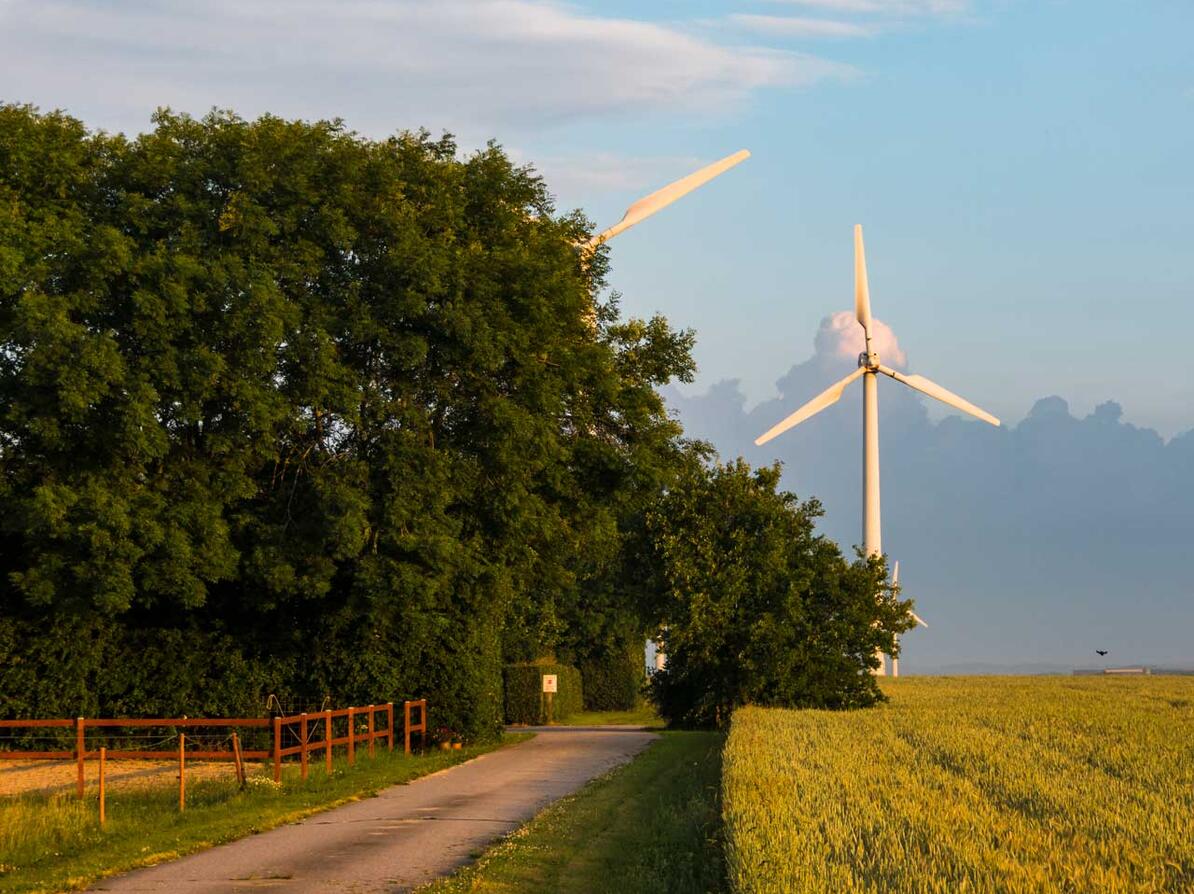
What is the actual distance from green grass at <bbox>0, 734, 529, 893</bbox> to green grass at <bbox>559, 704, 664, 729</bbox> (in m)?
38.8

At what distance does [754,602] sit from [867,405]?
2104 centimetres

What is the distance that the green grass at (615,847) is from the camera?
1705 centimetres

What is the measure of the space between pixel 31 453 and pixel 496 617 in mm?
14230

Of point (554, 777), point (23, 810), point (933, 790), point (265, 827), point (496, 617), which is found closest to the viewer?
point (933, 790)

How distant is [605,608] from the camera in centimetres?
8662

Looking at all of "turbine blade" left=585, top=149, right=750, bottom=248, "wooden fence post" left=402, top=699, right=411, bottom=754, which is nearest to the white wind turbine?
"turbine blade" left=585, top=149, right=750, bottom=248

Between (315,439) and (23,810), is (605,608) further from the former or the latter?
(23,810)

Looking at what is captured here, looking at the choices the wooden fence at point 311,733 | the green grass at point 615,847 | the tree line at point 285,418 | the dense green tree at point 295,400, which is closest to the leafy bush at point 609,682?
the tree line at point 285,418

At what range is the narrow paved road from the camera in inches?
712

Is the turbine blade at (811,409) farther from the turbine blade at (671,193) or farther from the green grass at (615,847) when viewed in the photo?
the green grass at (615,847)

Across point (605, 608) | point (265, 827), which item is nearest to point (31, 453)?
point (265, 827)

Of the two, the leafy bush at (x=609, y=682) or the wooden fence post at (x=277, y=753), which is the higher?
the wooden fence post at (x=277, y=753)

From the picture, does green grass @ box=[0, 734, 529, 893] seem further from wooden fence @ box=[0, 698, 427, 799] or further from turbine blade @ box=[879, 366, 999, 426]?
turbine blade @ box=[879, 366, 999, 426]

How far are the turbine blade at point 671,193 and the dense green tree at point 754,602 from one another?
11410 mm
